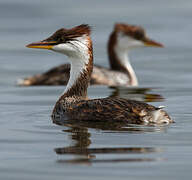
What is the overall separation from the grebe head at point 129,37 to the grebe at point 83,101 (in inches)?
318

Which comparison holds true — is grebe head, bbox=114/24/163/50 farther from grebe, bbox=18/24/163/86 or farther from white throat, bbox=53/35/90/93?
white throat, bbox=53/35/90/93

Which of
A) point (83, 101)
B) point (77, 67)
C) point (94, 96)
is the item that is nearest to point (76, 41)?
point (77, 67)

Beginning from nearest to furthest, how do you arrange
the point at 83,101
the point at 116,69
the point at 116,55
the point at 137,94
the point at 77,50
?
the point at 83,101 → the point at 77,50 → the point at 137,94 → the point at 116,69 → the point at 116,55

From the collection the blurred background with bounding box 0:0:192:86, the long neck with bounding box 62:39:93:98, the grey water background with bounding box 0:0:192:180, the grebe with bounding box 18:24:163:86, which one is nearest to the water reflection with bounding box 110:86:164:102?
the grey water background with bounding box 0:0:192:180

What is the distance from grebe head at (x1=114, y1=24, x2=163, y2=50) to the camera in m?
20.4

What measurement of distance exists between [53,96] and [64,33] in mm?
3814

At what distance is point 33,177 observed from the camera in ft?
27.9

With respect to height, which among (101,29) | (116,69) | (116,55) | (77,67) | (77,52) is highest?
(77,52)

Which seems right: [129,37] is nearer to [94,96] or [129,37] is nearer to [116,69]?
[116,69]

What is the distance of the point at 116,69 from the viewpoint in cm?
2009

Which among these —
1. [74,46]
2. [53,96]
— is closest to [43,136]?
[74,46]

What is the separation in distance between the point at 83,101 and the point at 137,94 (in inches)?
192

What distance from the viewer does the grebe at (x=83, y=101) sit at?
11278 mm

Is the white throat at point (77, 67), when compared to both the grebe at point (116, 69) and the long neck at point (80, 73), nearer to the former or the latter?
the long neck at point (80, 73)
